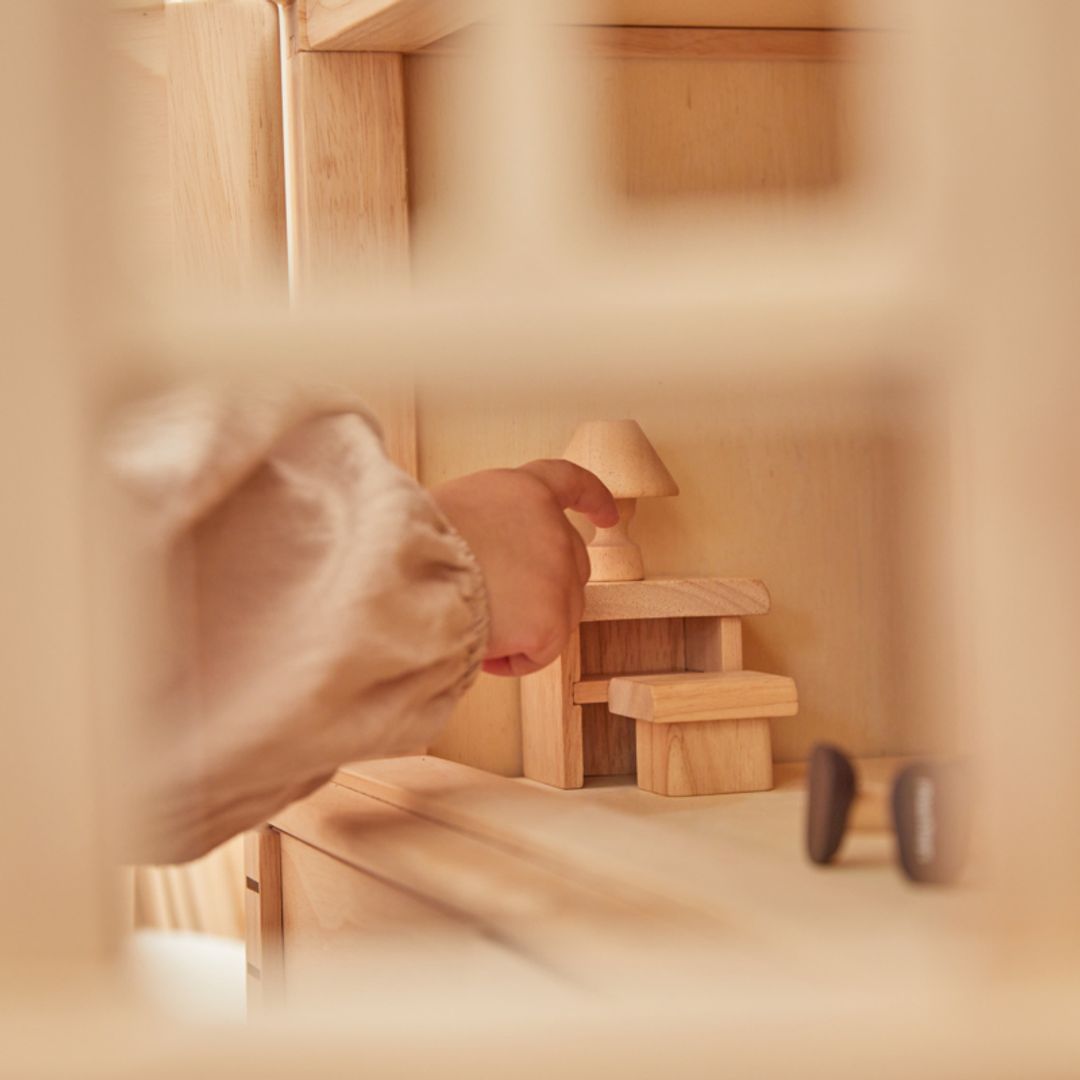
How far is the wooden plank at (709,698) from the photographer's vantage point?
104 cm

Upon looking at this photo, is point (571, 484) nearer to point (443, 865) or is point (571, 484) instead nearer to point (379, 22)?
point (443, 865)

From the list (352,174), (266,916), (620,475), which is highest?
(352,174)

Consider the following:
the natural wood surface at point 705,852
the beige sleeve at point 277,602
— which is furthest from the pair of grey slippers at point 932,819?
the beige sleeve at point 277,602

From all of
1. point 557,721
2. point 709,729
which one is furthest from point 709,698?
point 557,721

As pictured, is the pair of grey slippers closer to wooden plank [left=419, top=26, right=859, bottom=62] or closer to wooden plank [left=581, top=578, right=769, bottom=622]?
wooden plank [left=581, top=578, right=769, bottom=622]

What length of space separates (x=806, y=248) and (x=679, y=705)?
1.93 ft

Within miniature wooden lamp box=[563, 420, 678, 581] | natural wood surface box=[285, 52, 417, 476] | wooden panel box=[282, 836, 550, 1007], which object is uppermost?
natural wood surface box=[285, 52, 417, 476]

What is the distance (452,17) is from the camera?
1.15 metres

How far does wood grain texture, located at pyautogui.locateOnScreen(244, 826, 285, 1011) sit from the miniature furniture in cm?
23

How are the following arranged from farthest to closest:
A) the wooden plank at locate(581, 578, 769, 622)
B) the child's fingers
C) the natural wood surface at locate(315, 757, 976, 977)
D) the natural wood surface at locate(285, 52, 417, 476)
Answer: the natural wood surface at locate(285, 52, 417, 476) < the wooden plank at locate(581, 578, 769, 622) < the child's fingers < the natural wood surface at locate(315, 757, 976, 977)

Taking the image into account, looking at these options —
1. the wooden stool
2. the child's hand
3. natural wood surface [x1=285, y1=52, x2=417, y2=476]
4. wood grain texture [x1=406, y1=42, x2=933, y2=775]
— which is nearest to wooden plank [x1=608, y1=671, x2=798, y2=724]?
the wooden stool

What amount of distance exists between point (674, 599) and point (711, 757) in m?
0.13

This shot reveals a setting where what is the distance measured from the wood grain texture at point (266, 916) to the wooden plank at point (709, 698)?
35 cm

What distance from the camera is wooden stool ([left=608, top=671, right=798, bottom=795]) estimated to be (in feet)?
3.43
